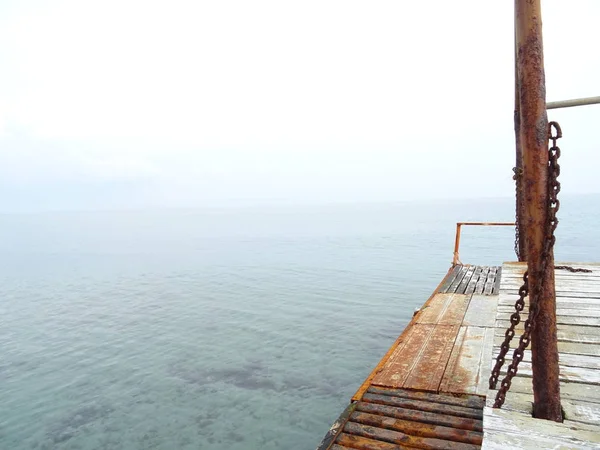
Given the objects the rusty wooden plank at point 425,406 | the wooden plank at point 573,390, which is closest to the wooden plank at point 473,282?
the rusty wooden plank at point 425,406

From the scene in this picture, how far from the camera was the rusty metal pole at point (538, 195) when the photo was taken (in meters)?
2.66

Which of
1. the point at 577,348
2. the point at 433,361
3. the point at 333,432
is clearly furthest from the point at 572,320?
the point at 333,432

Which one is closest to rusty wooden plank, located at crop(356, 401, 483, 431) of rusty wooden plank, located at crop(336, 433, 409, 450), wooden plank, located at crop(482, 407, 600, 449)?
rusty wooden plank, located at crop(336, 433, 409, 450)

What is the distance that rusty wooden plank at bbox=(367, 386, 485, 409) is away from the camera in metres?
5.22

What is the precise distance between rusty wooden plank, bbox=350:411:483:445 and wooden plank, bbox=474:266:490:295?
23.6 feet

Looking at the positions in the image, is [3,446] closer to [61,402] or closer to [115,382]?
[61,402]

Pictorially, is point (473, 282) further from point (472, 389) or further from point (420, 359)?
point (472, 389)

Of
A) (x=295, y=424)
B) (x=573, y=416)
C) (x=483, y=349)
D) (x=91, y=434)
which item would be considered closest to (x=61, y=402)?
(x=91, y=434)

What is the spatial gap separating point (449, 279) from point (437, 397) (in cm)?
842

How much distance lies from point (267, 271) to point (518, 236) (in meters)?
20.9

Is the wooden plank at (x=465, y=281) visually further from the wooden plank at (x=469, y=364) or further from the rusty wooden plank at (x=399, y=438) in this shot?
the rusty wooden plank at (x=399, y=438)

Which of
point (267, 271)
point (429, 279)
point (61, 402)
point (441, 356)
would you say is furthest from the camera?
point (267, 271)

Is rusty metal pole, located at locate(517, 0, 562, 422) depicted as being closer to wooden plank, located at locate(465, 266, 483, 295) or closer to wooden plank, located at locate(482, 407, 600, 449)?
wooden plank, located at locate(482, 407, 600, 449)

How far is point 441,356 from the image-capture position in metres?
6.75
